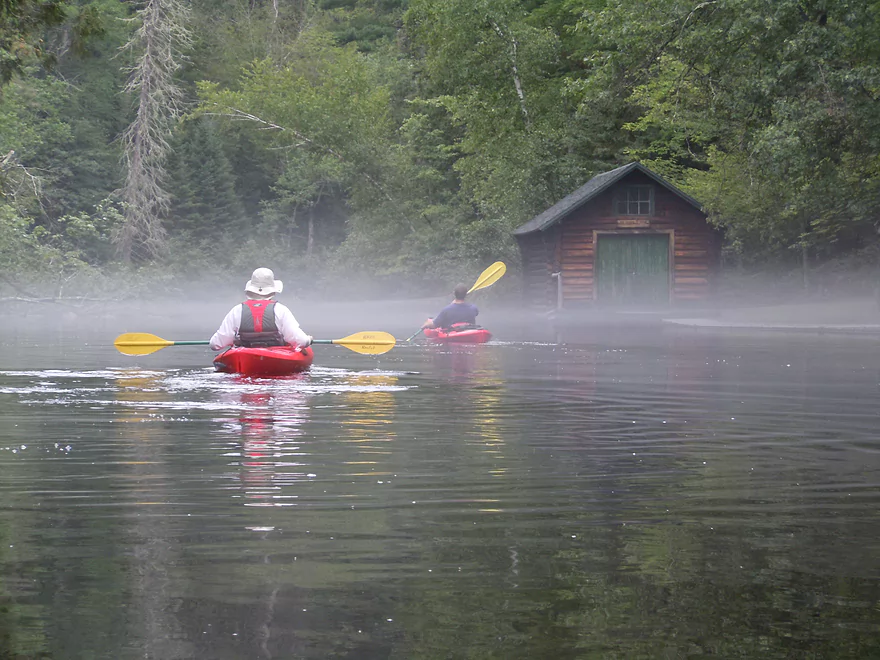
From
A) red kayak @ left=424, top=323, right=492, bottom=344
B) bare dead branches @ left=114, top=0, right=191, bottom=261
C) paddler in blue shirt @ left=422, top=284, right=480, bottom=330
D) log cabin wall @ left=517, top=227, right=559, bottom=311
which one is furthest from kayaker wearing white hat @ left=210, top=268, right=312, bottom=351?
bare dead branches @ left=114, top=0, right=191, bottom=261

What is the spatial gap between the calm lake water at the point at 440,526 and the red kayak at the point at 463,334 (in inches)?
384

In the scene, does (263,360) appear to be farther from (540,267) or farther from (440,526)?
(540,267)

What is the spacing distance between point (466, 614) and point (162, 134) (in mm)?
59813

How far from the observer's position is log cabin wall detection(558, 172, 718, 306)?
41.0m

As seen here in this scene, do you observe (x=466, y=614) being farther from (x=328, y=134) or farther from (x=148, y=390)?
(x=328, y=134)

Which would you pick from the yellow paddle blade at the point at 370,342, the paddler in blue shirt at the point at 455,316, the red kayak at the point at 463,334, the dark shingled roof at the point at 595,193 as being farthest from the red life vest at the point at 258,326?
the dark shingled roof at the point at 595,193

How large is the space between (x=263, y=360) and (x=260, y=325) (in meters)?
0.56

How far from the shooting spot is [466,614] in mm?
4875

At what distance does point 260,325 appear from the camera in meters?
16.5

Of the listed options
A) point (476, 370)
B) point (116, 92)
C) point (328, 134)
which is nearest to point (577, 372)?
point (476, 370)

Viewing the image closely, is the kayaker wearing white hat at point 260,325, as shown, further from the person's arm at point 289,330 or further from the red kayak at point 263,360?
the red kayak at point 263,360

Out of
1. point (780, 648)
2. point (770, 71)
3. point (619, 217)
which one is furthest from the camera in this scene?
point (619, 217)

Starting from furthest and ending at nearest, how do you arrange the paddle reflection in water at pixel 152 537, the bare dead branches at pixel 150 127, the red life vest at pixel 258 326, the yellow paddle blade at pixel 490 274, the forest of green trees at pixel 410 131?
1. the bare dead branches at pixel 150 127
2. the forest of green trees at pixel 410 131
3. the yellow paddle blade at pixel 490 274
4. the red life vest at pixel 258 326
5. the paddle reflection in water at pixel 152 537

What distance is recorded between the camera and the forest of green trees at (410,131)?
2831cm
